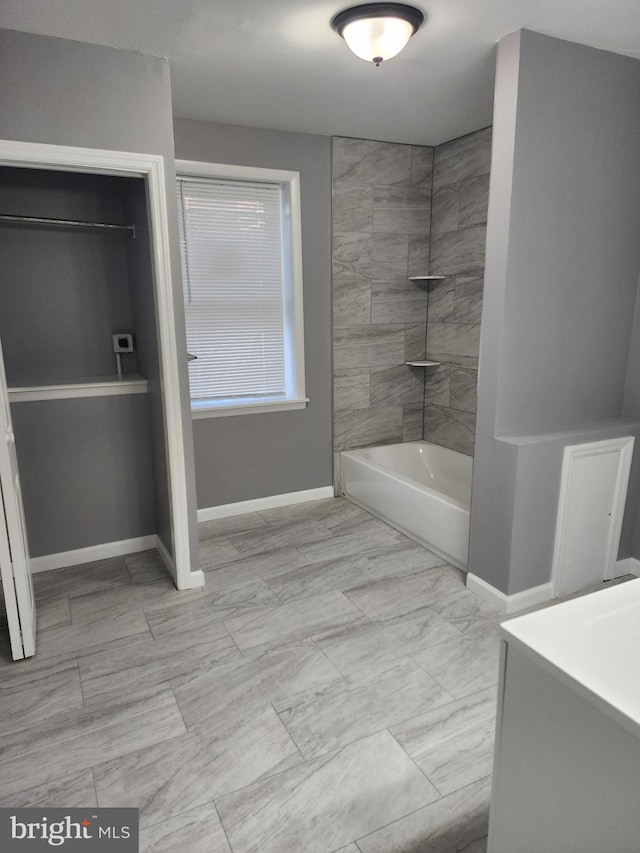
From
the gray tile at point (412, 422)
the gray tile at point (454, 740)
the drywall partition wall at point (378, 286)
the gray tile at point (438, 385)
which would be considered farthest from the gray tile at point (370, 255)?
the gray tile at point (454, 740)

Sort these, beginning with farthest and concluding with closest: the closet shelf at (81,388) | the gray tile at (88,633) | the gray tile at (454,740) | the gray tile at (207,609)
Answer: the closet shelf at (81,388) < the gray tile at (207,609) < the gray tile at (88,633) < the gray tile at (454,740)

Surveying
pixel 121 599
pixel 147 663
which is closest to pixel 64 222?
pixel 121 599

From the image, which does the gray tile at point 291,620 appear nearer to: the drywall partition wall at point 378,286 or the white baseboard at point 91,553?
the white baseboard at point 91,553

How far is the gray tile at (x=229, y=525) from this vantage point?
11.4 feet

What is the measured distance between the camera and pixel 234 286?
11.5ft

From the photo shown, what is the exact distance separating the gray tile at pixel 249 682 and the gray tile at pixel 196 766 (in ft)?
0.24

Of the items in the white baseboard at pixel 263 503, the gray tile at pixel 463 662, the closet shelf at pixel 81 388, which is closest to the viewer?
the gray tile at pixel 463 662

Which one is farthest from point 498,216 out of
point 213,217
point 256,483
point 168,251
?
point 256,483

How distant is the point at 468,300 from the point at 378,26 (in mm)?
1940

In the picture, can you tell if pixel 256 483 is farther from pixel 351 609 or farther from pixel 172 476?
pixel 351 609

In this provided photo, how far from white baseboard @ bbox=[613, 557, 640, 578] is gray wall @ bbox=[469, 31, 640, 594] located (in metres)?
0.53

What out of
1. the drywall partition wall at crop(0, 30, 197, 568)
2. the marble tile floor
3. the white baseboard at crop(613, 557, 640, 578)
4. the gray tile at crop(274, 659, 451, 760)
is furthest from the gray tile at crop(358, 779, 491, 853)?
the drywall partition wall at crop(0, 30, 197, 568)

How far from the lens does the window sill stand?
3508 millimetres

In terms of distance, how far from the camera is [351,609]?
8.62 ft
